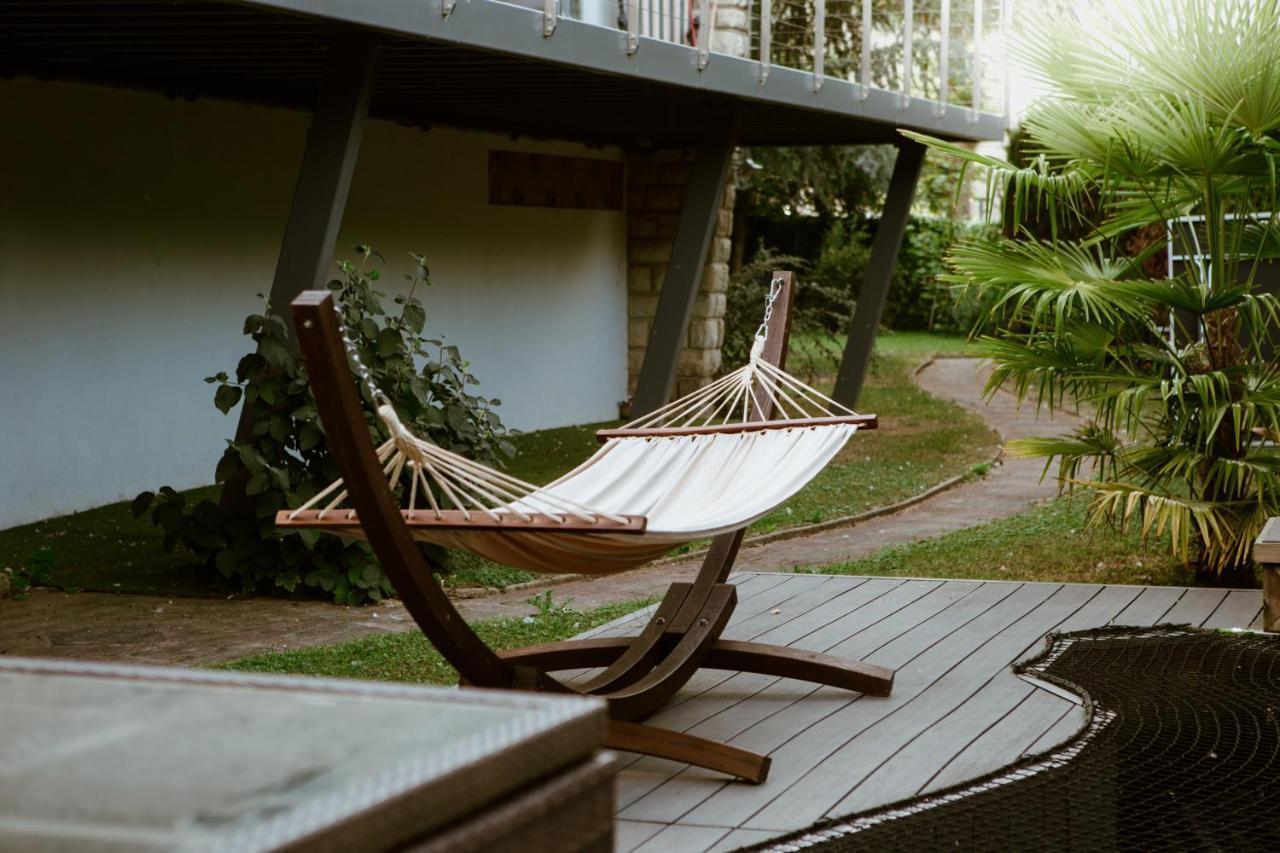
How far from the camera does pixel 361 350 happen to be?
251 inches

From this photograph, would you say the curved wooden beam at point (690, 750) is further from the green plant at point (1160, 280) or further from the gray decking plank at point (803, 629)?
the green plant at point (1160, 280)

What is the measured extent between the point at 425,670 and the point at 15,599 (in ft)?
7.43

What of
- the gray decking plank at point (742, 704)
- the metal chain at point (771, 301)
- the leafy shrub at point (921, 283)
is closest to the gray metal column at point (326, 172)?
the metal chain at point (771, 301)

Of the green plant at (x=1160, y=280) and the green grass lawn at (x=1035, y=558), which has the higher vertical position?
the green plant at (x=1160, y=280)

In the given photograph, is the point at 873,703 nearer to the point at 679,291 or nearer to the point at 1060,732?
the point at 1060,732

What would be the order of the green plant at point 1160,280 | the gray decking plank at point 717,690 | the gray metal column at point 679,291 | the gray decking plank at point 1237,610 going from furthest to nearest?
the gray metal column at point 679,291 → the green plant at point 1160,280 → the gray decking plank at point 1237,610 → the gray decking plank at point 717,690

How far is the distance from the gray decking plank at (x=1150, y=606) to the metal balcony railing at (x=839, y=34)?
8.66 ft

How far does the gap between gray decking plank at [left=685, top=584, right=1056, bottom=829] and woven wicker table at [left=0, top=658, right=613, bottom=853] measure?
5.48 ft

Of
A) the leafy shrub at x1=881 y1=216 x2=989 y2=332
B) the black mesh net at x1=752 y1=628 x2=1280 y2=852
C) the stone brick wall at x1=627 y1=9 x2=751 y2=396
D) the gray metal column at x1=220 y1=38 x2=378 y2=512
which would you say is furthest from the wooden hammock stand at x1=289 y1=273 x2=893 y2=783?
the leafy shrub at x1=881 y1=216 x2=989 y2=332

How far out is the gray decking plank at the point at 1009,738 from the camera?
10.6 ft

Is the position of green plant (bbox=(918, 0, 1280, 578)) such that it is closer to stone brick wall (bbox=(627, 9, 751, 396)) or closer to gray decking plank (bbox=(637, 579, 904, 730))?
gray decking plank (bbox=(637, 579, 904, 730))

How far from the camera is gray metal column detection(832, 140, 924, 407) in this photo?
11.2 metres

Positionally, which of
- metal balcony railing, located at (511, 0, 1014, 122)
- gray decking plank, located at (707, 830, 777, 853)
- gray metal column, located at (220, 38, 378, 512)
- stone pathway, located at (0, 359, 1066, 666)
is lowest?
stone pathway, located at (0, 359, 1066, 666)

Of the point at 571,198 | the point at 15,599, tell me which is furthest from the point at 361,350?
the point at 571,198
